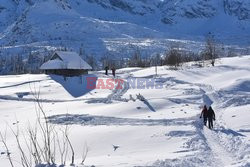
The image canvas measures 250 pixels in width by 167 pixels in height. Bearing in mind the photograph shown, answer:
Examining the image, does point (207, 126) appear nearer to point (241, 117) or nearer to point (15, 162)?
point (241, 117)

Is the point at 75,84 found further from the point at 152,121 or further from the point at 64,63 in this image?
the point at 152,121

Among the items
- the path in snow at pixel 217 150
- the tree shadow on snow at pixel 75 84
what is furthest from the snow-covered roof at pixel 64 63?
the path in snow at pixel 217 150

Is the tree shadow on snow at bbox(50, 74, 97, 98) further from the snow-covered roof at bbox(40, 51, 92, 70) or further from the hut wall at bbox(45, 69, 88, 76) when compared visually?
the hut wall at bbox(45, 69, 88, 76)

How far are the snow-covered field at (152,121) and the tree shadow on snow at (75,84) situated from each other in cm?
12

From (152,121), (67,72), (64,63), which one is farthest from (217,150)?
(67,72)

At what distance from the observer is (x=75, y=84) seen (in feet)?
174

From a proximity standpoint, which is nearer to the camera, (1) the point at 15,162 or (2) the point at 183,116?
(1) the point at 15,162

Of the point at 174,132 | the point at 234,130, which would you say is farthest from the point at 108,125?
the point at 234,130

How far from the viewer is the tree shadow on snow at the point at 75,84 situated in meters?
48.7

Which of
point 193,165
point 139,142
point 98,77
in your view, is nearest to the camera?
point 193,165

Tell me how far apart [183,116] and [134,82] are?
25.9 meters

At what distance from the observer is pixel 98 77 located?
191 ft

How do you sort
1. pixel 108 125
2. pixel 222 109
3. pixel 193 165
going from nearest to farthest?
1. pixel 193 165
2. pixel 108 125
3. pixel 222 109

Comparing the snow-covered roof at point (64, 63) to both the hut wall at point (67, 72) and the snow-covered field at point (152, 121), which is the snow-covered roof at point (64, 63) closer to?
the hut wall at point (67, 72)
